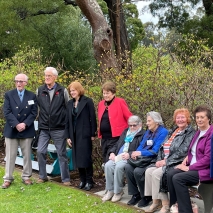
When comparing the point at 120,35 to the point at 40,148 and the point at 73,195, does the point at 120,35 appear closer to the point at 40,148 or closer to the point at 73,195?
the point at 40,148

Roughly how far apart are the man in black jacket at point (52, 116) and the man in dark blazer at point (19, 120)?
18 cm

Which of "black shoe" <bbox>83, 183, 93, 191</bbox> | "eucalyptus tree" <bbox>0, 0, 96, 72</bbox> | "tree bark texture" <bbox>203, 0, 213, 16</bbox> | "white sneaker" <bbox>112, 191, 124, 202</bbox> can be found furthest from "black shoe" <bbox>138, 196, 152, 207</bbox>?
"tree bark texture" <bbox>203, 0, 213, 16</bbox>

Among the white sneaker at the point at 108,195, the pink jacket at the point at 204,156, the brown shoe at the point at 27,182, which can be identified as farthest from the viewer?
the brown shoe at the point at 27,182

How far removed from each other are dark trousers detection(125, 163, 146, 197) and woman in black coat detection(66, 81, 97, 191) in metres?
1.04

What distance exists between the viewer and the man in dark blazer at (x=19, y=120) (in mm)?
6270

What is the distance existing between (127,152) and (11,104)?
2.22 m

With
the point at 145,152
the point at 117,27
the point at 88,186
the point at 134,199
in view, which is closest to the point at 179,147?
the point at 145,152

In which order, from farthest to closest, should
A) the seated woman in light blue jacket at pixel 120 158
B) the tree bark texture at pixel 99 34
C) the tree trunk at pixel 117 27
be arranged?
the tree trunk at pixel 117 27 < the tree bark texture at pixel 99 34 < the seated woman in light blue jacket at pixel 120 158

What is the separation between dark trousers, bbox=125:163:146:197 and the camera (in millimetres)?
5062

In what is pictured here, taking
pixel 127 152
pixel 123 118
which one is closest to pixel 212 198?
pixel 127 152

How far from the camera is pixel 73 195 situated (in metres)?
5.76

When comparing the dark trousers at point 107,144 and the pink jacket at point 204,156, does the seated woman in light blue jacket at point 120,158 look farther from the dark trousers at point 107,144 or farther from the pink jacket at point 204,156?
the pink jacket at point 204,156

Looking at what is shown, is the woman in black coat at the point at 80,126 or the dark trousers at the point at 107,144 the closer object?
the dark trousers at the point at 107,144

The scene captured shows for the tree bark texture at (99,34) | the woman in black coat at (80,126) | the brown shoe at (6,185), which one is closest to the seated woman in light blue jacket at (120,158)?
the woman in black coat at (80,126)
